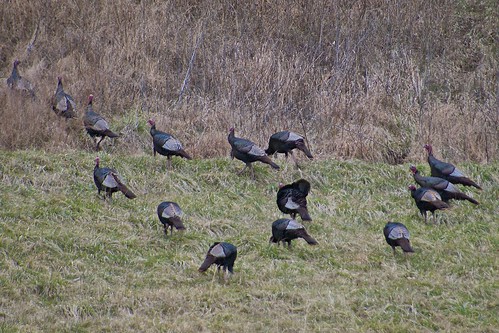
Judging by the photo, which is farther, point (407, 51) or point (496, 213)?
point (407, 51)

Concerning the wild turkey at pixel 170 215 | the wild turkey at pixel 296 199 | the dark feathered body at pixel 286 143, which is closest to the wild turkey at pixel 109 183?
the wild turkey at pixel 170 215

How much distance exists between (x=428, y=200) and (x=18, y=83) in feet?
26.2

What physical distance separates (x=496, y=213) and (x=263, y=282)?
182 inches

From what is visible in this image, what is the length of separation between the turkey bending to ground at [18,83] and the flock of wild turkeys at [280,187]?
0.60m

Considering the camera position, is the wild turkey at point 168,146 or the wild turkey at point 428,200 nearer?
the wild turkey at point 428,200

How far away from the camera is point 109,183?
11031 mm

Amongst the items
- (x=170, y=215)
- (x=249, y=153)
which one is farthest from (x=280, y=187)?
(x=170, y=215)

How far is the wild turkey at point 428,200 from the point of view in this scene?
11.1 meters

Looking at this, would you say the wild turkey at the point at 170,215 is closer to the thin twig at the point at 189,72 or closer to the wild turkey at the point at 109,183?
the wild turkey at the point at 109,183

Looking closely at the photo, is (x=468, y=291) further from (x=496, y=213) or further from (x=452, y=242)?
(x=496, y=213)

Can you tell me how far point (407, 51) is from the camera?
17.7 metres

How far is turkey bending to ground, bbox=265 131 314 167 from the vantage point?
12875mm

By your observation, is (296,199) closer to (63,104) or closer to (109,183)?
(109,183)

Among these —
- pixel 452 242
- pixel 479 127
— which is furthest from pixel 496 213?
pixel 479 127
